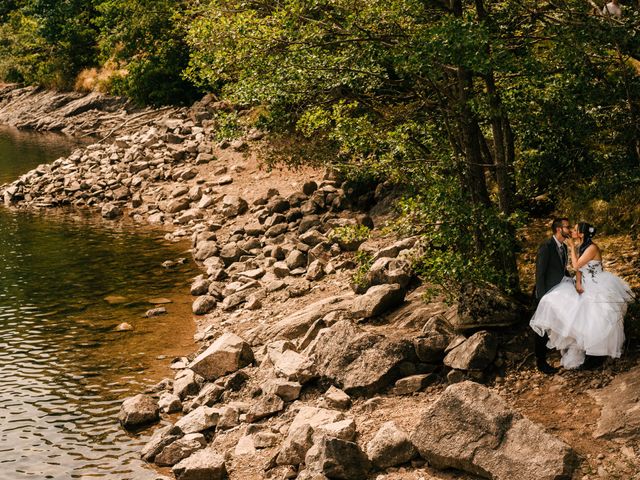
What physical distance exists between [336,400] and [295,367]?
170cm

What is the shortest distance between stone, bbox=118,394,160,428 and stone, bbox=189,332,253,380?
1.50 metres

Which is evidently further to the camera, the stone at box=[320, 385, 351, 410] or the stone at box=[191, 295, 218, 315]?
the stone at box=[191, 295, 218, 315]

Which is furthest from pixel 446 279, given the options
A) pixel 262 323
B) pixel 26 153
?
pixel 26 153

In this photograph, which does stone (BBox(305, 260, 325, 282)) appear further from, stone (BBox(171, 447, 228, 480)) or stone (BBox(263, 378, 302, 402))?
stone (BBox(171, 447, 228, 480))

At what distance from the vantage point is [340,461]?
12.5 m

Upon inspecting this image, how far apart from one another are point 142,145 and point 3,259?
52.0 feet

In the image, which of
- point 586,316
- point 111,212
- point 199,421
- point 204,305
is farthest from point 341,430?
point 111,212

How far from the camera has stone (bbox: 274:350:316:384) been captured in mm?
16188

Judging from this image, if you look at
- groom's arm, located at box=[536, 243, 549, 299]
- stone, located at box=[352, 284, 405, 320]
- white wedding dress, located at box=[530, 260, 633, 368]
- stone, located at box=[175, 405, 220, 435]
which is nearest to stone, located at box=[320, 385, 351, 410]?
stone, located at box=[175, 405, 220, 435]

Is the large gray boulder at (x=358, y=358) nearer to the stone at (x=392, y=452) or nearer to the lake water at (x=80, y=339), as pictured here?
the stone at (x=392, y=452)

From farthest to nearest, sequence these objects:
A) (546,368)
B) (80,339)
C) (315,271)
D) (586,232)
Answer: (315,271), (80,339), (546,368), (586,232)

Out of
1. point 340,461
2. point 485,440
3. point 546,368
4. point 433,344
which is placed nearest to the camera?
point 485,440

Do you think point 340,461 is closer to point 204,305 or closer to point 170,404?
point 170,404

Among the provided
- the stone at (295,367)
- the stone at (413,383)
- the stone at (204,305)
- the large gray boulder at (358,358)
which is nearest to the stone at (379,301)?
the large gray boulder at (358,358)
